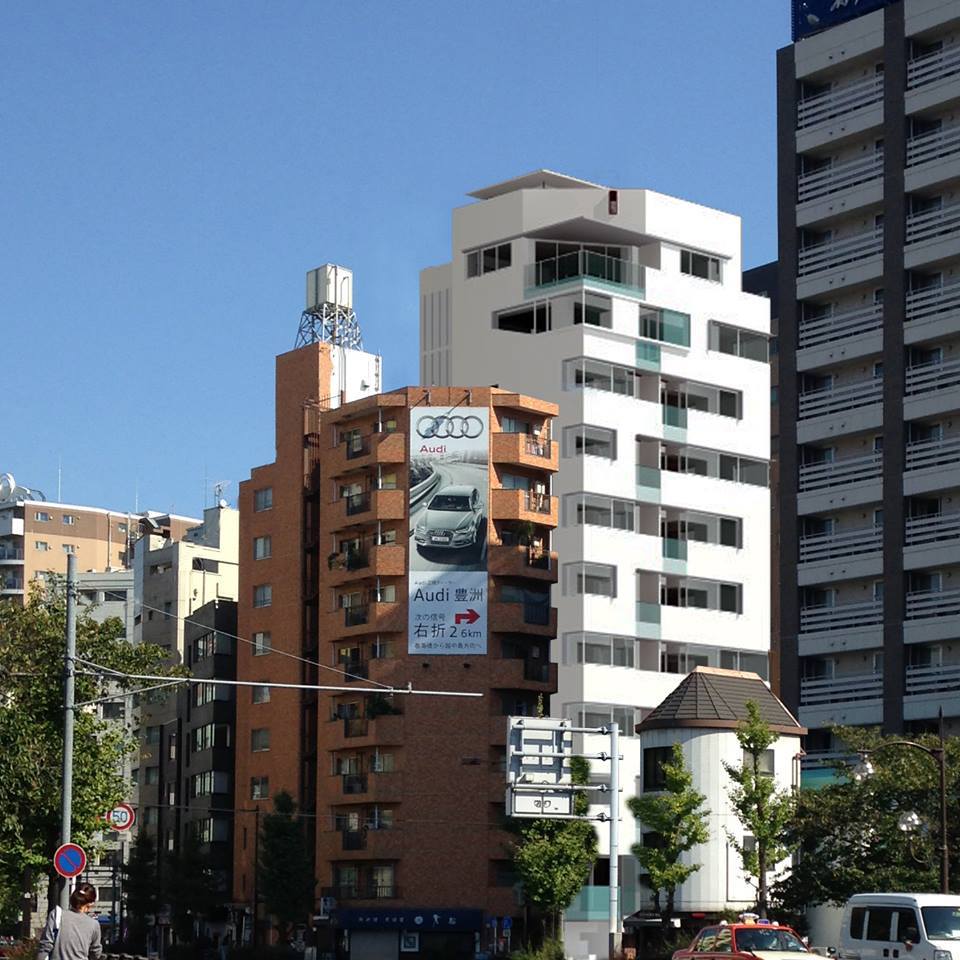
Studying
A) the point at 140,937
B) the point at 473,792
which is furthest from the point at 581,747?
the point at 140,937

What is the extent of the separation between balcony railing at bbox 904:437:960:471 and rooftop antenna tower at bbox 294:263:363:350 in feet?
200

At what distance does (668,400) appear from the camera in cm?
11562

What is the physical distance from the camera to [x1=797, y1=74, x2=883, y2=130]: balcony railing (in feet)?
355

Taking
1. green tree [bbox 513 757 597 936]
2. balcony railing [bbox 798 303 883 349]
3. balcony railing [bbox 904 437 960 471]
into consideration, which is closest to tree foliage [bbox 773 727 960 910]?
green tree [bbox 513 757 597 936]

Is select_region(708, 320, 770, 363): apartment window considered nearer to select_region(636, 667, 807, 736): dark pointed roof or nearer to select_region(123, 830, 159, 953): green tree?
select_region(636, 667, 807, 736): dark pointed roof

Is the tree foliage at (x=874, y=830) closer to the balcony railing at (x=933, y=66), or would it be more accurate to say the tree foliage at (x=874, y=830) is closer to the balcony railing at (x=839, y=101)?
the balcony railing at (x=933, y=66)

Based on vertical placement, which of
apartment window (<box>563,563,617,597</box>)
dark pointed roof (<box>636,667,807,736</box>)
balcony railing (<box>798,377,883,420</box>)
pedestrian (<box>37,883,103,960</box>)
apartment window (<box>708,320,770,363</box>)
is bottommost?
pedestrian (<box>37,883,103,960</box>)

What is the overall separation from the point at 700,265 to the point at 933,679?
94.4 feet

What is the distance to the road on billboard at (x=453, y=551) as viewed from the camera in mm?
103062

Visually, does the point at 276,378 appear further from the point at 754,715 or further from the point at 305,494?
the point at 754,715

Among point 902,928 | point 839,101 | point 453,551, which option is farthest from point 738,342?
point 902,928

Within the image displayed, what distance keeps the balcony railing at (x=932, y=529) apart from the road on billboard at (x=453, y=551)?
67.9 feet

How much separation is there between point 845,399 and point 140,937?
51879 mm

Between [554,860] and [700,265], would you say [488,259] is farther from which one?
[554,860]
